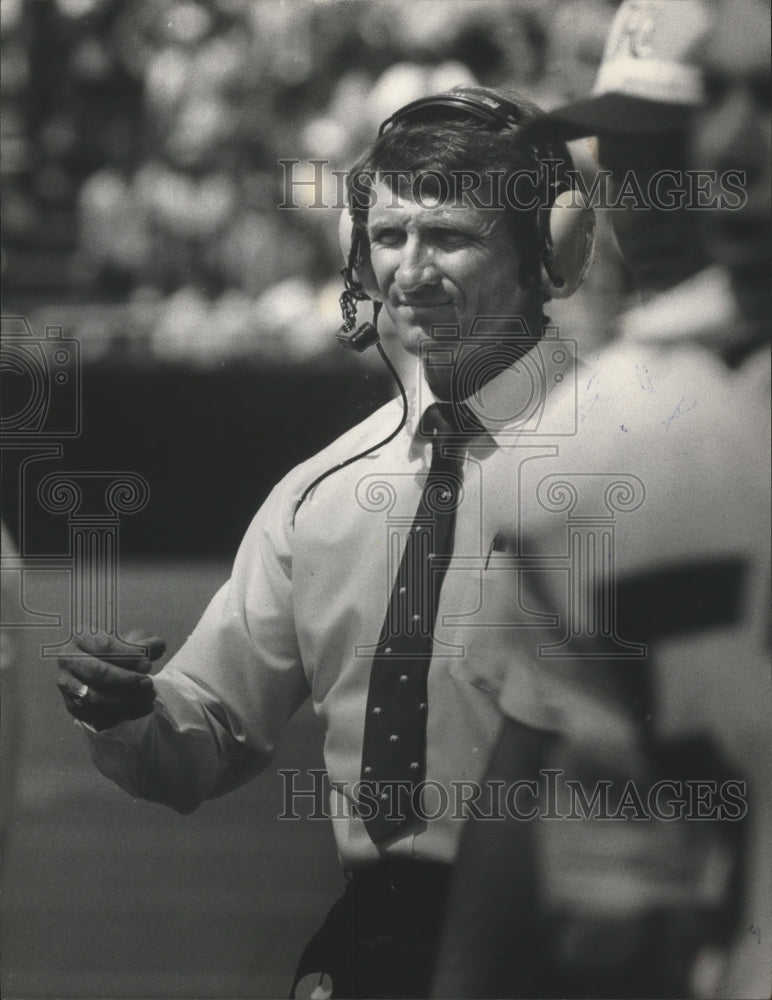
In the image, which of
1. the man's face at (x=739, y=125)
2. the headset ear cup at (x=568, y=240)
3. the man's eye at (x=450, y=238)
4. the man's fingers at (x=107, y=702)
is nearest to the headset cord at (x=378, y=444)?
the man's eye at (x=450, y=238)

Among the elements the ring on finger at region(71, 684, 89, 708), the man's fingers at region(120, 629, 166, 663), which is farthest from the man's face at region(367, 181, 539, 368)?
the ring on finger at region(71, 684, 89, 708)

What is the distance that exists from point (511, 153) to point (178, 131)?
624 mm

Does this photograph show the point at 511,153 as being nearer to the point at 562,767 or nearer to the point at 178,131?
the point at 178,131

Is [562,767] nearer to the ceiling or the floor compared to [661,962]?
nearer to the ceiling

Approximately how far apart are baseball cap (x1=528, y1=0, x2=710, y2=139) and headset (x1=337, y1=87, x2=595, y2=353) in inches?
1.7

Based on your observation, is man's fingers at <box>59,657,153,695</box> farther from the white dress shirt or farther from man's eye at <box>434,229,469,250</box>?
man's eye at <box>434,229,469,250</box>

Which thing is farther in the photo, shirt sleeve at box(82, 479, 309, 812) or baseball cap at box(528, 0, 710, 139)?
shirt sleeve at box(82, 479, 309, 812)

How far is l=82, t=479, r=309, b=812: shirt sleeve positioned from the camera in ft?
9.20

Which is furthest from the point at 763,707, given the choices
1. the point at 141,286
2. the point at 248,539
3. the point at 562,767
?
the point at 141,286

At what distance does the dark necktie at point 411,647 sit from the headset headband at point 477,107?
53 centimetres

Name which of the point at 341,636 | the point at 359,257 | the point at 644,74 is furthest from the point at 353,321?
the point at 644,74

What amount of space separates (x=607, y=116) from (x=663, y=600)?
0.90 metres

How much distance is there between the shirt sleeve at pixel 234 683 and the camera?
2.80 m

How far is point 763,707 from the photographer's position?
2.76m
